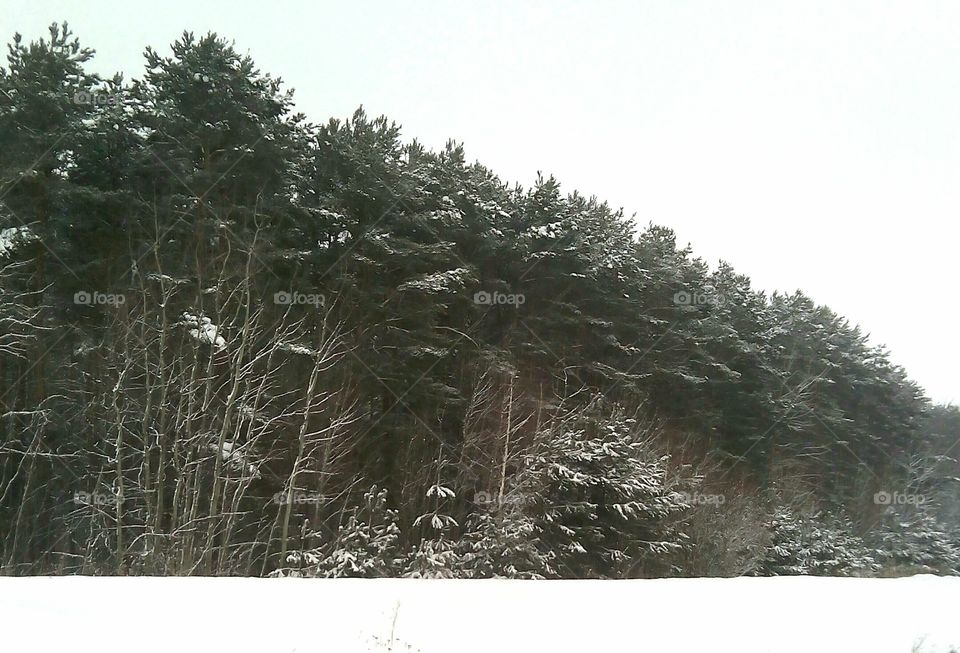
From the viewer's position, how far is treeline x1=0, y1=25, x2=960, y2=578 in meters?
17.2

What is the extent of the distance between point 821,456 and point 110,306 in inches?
1123

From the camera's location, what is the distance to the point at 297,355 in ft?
65.3

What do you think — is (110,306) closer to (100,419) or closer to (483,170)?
(100,419)

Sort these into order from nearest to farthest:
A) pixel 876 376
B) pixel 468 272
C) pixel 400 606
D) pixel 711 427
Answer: pixel 400 606 → pixel 468 272 → pixel 711 427 → pixel 876 376

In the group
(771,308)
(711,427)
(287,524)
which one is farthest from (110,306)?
(771,308)

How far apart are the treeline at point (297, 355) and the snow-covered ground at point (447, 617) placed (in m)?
6.66

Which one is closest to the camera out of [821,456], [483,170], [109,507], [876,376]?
[109,507]

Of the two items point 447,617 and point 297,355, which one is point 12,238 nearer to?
point 297,355

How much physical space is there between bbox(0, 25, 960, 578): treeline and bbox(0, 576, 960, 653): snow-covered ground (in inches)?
262

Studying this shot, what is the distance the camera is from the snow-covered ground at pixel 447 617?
260 inches

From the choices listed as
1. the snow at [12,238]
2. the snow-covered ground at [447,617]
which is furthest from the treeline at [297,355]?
the snow-covered ground at [447,617]

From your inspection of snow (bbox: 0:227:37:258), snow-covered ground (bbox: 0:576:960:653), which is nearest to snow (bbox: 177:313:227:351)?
snow (bbox: 0:227:37:258)

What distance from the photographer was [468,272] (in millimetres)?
21109

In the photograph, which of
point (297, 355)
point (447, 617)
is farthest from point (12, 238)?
point (447, 617)
